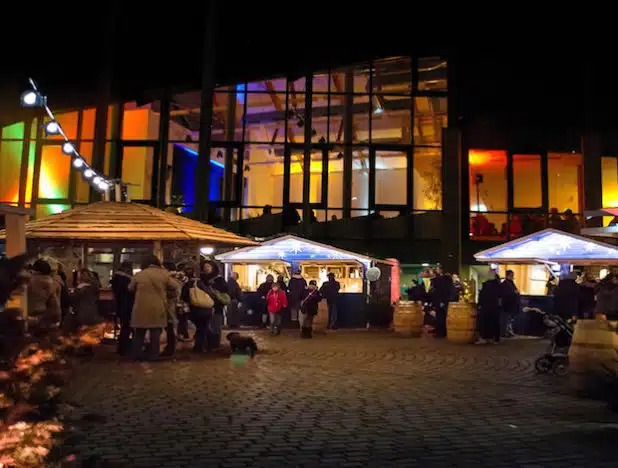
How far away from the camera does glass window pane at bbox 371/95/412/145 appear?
24.9 metres

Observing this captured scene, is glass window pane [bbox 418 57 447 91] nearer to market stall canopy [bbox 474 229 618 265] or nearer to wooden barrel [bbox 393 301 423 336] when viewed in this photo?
market stall canopy [bbox 474 229 618 265]

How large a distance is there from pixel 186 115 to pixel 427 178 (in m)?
10.1

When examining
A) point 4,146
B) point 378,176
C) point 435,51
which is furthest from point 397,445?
point 4,146

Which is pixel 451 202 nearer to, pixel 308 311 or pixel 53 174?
pixel 308 311

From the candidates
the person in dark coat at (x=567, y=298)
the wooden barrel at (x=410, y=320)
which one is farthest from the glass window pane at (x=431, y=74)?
the person in dark coat at (x=567, y=298)

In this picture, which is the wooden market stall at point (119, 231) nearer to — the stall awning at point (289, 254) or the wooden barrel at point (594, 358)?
the stall awning at point (289, 254)

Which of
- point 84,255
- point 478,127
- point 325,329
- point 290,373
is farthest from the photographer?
point 478,127

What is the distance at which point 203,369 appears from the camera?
9.38 metres

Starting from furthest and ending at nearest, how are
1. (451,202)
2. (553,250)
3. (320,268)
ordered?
(451,202) → (320,268) → (553,250)

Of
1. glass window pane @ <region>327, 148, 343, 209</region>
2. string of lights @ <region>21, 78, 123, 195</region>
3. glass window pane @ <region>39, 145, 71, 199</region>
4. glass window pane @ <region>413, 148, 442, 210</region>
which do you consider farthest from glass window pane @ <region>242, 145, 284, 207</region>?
string of lights @ <region>21, 78, 123, 195</region>

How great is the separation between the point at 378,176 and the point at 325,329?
9.49 m

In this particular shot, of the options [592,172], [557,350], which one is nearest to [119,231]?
[557,350]

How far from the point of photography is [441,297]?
1545cm

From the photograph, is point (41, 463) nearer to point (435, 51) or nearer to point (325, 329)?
point (325, 329)
